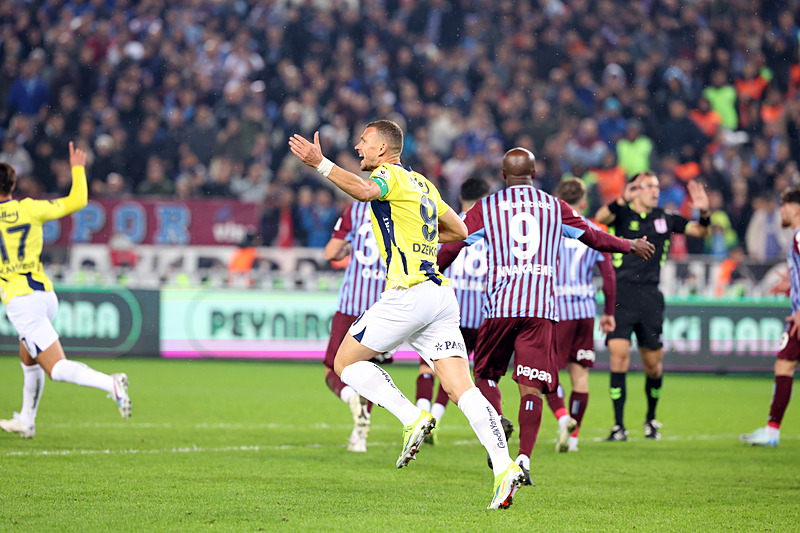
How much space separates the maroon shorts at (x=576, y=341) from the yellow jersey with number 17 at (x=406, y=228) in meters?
3.27

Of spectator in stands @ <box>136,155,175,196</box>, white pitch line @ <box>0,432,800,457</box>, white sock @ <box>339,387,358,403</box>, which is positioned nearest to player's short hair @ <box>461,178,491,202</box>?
white sock @ <box>339,387,358,403</box>

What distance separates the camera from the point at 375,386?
5.73 meters

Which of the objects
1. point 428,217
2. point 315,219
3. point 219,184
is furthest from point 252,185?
A: point 428,217

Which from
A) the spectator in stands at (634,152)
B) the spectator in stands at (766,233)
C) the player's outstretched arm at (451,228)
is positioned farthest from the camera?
the spectator in stands at (634,152)

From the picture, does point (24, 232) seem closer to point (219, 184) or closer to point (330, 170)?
point (330, 170)

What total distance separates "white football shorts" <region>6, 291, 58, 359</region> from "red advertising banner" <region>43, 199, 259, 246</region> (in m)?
9.06

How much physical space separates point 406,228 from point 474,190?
10.1ft

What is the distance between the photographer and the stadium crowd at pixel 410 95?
730 inches

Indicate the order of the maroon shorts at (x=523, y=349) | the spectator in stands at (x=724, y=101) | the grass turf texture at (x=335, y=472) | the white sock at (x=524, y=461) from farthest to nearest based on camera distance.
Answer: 1. the spectator in stands at (x=724, y=101)
2. the maroon shorts at (x=523, y=349)
3. the white sock at (x=524, y=461)
4. the grass turf texture at (x=335, y=472)

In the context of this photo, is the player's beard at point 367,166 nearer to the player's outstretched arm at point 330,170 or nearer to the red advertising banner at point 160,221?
the player's outstretched arm at point 330,170

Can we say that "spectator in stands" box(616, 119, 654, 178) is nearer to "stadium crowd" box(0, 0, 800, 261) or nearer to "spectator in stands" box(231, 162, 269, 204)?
"stadium crowd" box(0, 0, 800, 261)

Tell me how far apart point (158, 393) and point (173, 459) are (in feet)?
15.4

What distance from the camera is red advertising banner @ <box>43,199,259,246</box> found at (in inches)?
674

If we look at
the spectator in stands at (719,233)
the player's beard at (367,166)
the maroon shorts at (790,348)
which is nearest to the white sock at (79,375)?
the player's beard at (367,166)
